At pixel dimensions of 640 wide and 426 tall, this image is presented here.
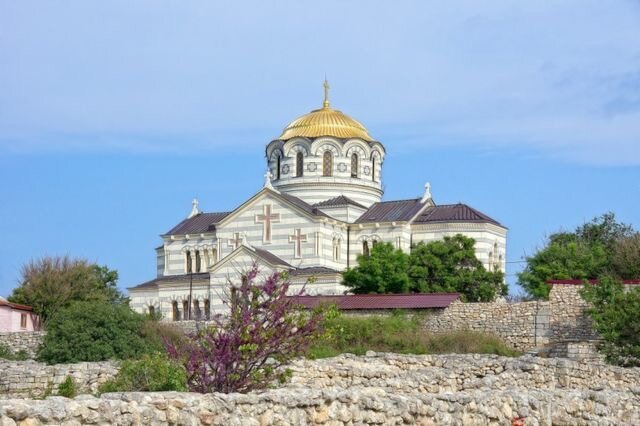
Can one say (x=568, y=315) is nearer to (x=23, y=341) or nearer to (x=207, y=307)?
(x=23, y=341)

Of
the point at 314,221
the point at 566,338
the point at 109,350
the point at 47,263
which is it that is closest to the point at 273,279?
the point at 109,350

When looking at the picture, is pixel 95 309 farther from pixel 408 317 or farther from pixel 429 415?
pixel 429 415

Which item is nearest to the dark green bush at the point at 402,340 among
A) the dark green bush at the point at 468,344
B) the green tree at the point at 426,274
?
the dark green bush at the point at 468,344

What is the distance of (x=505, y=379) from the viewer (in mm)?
15984

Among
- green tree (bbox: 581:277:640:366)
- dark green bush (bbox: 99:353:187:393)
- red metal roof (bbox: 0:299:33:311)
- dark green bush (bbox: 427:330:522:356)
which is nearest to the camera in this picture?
dark green bush (bbox: 99:353:187:393)

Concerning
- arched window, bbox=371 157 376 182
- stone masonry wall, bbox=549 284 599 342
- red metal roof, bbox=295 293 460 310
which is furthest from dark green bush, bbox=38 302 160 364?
arched window, bbox=371 157 376 182

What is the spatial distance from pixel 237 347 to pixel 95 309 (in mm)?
18470

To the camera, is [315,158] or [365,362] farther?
[315,158]

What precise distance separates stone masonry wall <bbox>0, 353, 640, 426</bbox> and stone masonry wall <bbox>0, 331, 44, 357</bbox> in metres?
21.0

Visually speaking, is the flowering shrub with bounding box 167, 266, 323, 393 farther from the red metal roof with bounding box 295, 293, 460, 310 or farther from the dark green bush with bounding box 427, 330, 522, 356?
the red metal roof with bounding box 295, 293, 460, 310

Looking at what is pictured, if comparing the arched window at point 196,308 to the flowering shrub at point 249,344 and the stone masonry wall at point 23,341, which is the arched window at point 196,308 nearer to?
the stone masonry wall at point 23,341

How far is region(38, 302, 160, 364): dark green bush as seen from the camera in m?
30.9

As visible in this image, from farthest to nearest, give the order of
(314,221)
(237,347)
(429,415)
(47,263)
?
(314,221), (47,263), (237,347), (429,415)

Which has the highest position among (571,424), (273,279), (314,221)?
(314,221)
